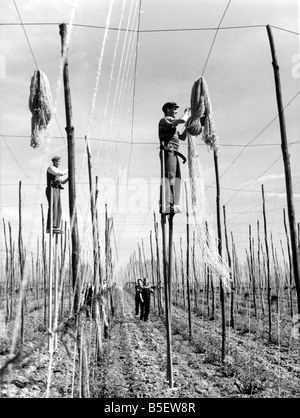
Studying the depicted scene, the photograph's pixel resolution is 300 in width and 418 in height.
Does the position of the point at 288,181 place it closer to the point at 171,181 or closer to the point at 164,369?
the point at 171,181

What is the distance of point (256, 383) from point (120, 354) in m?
4.13

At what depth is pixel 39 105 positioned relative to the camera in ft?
18.7

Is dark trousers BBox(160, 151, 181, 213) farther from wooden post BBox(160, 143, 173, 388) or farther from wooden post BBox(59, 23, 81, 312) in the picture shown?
wooden post BBox(59, 23, 81, 312)

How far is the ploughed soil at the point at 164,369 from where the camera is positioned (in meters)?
6.35

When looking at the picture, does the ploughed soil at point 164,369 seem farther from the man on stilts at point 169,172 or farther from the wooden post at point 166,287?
the man on stilts at point 169,172

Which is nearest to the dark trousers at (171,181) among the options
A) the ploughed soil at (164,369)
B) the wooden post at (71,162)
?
the wooden post at (71,162)

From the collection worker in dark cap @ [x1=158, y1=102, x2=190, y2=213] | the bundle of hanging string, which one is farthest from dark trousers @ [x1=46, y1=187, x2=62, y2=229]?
the bundle of hanging string

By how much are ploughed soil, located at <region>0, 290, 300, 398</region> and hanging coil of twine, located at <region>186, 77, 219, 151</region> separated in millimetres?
2314

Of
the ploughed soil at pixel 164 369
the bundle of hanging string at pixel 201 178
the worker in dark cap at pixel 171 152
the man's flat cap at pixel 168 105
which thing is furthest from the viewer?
the ploughed soil at pixel 164 369

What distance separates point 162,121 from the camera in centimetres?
511

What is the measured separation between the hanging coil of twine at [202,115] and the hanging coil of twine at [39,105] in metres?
2.03
